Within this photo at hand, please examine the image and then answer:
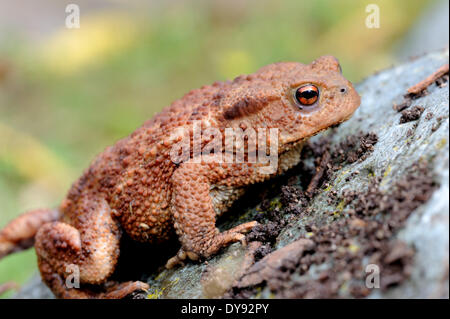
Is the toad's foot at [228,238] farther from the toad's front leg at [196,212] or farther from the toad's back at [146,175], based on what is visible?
the toad's back at [146,175]

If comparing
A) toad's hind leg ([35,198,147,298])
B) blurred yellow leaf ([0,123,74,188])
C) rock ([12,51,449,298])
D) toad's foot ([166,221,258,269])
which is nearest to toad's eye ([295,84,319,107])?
rock ([12,51,449,298])

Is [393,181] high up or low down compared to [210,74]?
down

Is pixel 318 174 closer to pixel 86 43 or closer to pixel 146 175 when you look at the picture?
pixel 146 175

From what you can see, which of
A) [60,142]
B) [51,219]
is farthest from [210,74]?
[51,219]

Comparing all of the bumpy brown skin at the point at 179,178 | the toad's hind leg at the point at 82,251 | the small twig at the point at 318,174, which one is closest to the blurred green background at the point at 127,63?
the toad's hind leg at the point at 82,251

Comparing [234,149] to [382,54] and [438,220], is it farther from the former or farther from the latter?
[382,54]

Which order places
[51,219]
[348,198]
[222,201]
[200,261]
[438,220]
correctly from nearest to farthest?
[438,220]
[348,198]
[200,261]
[222,201]
[51,219]

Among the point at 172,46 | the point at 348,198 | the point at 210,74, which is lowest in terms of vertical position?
the point at 348,198
